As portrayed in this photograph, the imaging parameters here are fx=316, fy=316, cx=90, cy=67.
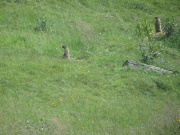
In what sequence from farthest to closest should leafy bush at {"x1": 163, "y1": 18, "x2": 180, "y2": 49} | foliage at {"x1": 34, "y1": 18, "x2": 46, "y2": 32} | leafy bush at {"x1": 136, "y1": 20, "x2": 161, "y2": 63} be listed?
leafy bush at {"x1": 163, "y1": 18, "x2": 180, "y2": 49} → foliage at {"x1": 34, "y1": 18, "x2": 46, "y2": 32} → leafy bush at {"x1": 136, "y1": 20, "x2": 161, "y2": 63}

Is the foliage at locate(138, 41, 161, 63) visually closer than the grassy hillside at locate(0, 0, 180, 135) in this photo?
No

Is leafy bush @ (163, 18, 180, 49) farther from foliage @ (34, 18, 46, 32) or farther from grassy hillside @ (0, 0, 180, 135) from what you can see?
foliage @ (34, 18, 46, 32)

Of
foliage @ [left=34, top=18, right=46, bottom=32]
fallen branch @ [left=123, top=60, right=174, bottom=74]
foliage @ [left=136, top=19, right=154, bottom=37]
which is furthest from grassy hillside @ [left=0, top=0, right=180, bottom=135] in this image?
fallen branch @ [left=123, top=60, right=174, bottom=74]

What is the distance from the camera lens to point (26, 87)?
18547mm

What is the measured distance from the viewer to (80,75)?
2098cm

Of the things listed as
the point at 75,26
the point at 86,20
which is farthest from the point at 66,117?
the point at 86,20

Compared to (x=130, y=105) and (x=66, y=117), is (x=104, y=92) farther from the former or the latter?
(x=66, y=117)

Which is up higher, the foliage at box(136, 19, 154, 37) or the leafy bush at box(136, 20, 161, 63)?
the foliage at box(136, 19, 154, 37)

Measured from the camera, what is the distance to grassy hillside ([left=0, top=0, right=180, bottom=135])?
47.9 feet

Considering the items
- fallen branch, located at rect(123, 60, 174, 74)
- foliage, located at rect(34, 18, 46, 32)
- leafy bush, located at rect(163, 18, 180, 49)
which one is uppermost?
foliage, located at rect(34, 18, 46, 32)

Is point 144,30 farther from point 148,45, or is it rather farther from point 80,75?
point 80,75

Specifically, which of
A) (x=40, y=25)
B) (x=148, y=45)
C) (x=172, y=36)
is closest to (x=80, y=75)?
(x=148, y=45)

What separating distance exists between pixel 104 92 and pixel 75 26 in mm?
14012

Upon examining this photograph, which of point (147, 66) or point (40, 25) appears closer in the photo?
point (147, 66)
